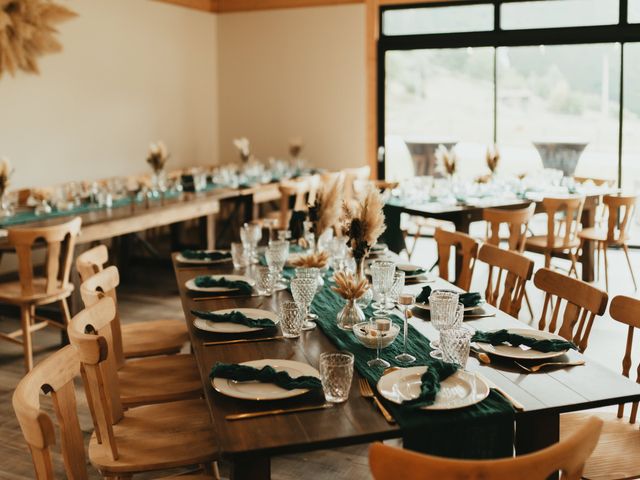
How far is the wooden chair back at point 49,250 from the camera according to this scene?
4512mm

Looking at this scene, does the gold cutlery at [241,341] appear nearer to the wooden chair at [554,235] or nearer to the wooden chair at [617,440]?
the wooden chair at [617,440]

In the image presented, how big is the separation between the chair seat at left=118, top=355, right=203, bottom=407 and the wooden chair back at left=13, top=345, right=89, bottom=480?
32.2 inches

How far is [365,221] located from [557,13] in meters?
6.40

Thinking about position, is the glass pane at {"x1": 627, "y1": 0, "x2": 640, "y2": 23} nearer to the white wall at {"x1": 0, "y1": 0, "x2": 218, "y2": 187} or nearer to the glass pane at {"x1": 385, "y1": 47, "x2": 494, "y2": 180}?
the glass pane at {"x1": 385, "y1": 47, "x2": 494, "y2": 180}

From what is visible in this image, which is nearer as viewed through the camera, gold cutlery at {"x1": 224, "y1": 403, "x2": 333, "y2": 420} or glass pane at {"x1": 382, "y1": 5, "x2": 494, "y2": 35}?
gold cutlery at {"x1": 224, "y1": 403, "x2": 333, "y2": 420}

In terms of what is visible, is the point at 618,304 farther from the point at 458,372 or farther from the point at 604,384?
the point at 458,372

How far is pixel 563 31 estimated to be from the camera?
848 centimetres

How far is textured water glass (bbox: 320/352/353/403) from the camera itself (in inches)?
84.4

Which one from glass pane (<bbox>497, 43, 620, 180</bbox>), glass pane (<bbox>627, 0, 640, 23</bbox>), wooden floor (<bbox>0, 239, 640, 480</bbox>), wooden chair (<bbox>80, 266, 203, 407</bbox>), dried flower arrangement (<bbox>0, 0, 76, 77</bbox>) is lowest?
wooden floor (<bbox>0, 239, 640, 480</bbox>)

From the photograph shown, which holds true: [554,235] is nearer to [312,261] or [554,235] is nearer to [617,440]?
[312,261]

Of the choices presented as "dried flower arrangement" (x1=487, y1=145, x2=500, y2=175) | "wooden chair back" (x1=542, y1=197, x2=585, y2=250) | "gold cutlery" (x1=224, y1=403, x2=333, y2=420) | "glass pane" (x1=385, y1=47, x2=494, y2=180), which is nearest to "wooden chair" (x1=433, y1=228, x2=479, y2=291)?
"gold cutlery" (x1=224, y1=403, x2=333, y2=420)

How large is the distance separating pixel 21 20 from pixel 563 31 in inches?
221

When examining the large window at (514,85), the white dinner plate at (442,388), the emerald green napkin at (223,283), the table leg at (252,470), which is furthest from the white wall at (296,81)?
the table leg at (252,470)

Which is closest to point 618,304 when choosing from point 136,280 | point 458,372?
point 458,372
